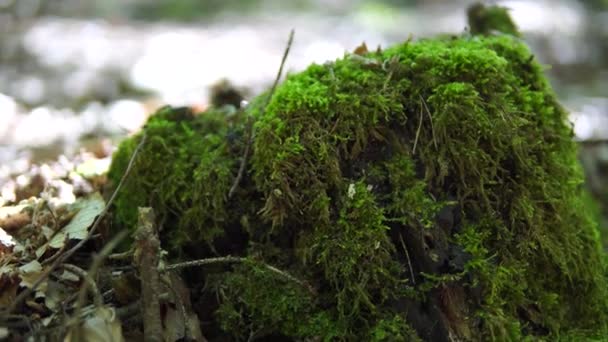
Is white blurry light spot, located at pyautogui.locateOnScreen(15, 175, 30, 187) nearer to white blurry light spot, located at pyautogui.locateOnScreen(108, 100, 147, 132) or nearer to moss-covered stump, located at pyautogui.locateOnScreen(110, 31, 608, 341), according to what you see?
moss-covered stump, located at pyautogui.locateOnScreen(110, 31, 608, 341)

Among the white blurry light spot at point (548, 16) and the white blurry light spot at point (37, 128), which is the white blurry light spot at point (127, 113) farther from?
the white blurry light spot at point (548, 16)

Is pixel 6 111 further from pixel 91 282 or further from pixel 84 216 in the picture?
pixel 91 282

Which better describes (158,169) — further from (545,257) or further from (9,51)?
(9,51)

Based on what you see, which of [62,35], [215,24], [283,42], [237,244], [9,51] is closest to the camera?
[237,244]

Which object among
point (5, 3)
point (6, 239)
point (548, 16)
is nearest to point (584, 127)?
point (6, 239)

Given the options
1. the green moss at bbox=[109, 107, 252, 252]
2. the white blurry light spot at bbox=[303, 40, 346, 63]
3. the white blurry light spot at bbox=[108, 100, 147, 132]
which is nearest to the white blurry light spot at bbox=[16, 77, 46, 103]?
the white blurry light spot at bbox=[108, 100, 147, 132]

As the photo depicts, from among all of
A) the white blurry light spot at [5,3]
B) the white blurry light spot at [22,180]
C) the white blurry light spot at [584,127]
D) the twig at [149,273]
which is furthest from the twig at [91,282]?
the white blurry light spot at [5,3]

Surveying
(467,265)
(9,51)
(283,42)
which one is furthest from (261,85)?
→ (467,265)
